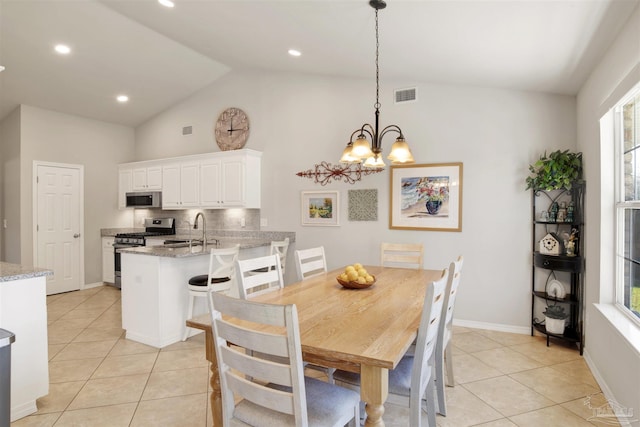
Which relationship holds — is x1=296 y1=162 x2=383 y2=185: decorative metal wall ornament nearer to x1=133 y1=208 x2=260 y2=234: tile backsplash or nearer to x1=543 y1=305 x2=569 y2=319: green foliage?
x1=133 y1=208 x2=260 y2=234: tile backsplash

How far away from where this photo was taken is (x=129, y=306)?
365cm

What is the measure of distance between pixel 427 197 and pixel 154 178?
4423 millimetres

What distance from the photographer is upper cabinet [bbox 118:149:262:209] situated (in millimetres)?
5066

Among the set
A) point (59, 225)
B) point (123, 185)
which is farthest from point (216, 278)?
point (123, 185)

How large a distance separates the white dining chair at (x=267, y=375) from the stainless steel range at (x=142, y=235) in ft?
16.1

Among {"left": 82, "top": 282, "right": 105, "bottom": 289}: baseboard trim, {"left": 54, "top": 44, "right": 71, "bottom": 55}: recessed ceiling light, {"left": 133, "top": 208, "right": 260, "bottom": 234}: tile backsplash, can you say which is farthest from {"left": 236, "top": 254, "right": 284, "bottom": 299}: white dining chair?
{"left": 82, "top": 282, "right": 105, "bottom": 289}: baseboard trim

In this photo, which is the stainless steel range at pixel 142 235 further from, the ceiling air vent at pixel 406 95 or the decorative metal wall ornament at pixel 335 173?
the ceiling air vent at pixel 406 95

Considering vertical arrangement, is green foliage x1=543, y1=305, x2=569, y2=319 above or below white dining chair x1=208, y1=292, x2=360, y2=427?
below

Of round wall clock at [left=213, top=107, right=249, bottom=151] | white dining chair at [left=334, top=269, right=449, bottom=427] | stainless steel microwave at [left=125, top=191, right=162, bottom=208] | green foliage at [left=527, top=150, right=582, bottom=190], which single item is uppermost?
round wall clock at [left=213, top=107, right=249, bottom=151]

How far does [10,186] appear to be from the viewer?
542 cm

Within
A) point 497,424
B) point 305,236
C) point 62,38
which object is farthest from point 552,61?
point 62,38

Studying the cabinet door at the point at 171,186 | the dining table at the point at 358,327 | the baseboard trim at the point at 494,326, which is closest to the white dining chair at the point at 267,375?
the dining table at the point at 358,327

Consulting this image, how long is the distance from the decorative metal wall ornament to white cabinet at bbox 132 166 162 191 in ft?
8.43

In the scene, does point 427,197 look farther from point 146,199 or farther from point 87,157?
point 87,157
